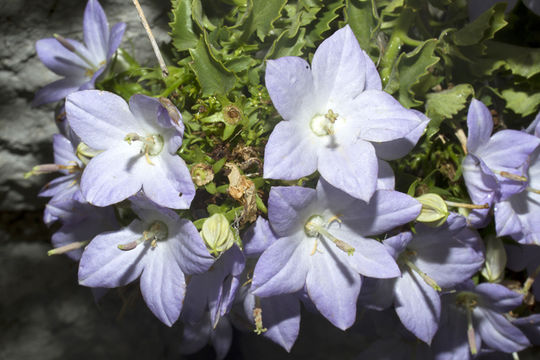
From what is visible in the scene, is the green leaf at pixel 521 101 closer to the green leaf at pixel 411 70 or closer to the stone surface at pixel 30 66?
the green leaf at pixel 411 70

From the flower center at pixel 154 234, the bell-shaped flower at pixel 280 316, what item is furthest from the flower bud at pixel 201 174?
the bell-shaped flower at pixel 280 316

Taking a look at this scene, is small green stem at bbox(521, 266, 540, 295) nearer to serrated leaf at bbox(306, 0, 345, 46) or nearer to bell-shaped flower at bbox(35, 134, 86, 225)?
serrated leaf at bbox(306, 0, 345, 46)

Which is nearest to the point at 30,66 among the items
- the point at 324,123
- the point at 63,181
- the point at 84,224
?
the point at 63,181

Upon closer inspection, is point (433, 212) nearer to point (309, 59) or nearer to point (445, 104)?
point (445, 104)

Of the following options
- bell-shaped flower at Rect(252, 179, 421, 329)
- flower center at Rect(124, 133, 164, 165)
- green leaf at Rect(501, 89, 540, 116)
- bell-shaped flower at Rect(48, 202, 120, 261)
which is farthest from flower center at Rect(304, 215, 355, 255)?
green leaf at Rect(501, 89, 540, 116)

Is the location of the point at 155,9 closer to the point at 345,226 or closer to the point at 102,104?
the point at 102,104
